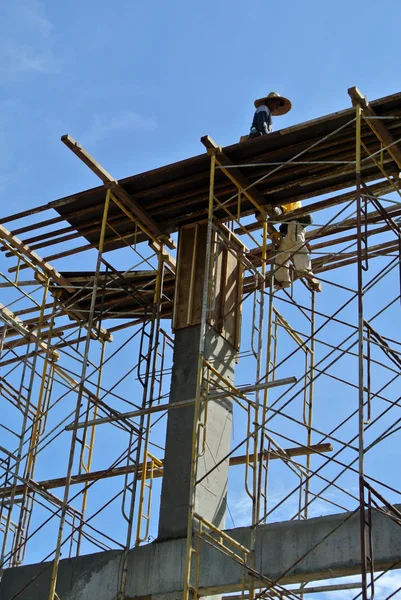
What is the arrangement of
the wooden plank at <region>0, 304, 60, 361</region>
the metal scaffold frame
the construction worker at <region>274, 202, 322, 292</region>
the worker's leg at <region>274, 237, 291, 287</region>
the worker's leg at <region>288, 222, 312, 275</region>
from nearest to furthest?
the metal scaffold frame, the construction worker at <region>274, 202, 322, 292</region>, the worker's leg at <region>288, 222, 312, 275</region>, the worker's leg at <region>274, 237, 291, 287</region>, the wooden plank at <region>0, 304, 60, 361</region>

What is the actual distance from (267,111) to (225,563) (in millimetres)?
7807

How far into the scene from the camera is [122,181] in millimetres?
18922

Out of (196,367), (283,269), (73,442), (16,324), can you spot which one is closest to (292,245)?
(283,269)

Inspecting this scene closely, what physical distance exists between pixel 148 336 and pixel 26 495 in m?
3.63

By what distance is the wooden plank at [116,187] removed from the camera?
18375 millimetres

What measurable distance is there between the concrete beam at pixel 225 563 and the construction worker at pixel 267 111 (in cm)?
678

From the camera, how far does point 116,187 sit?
18828 mm

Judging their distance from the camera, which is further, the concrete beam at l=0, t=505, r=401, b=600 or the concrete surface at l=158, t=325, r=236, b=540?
the concrete surface at l=158, t=325, r=236, b=540

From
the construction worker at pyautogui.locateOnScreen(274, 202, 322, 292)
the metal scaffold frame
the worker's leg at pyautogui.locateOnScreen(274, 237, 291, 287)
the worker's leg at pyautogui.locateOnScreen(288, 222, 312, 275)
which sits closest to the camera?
the metal scaffold frame

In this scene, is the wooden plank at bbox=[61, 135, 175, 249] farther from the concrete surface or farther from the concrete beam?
the concrete beam

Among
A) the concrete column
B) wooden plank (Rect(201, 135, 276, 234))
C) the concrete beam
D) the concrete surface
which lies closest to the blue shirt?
wooden plank (Rect(201, 135, 276, 234))

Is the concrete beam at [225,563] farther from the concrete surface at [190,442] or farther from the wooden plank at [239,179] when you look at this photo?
the wooden plank at [239,179]

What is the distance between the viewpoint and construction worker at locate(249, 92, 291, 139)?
19062mm

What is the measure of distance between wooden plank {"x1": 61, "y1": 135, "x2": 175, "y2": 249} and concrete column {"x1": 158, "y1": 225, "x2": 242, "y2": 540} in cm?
57
